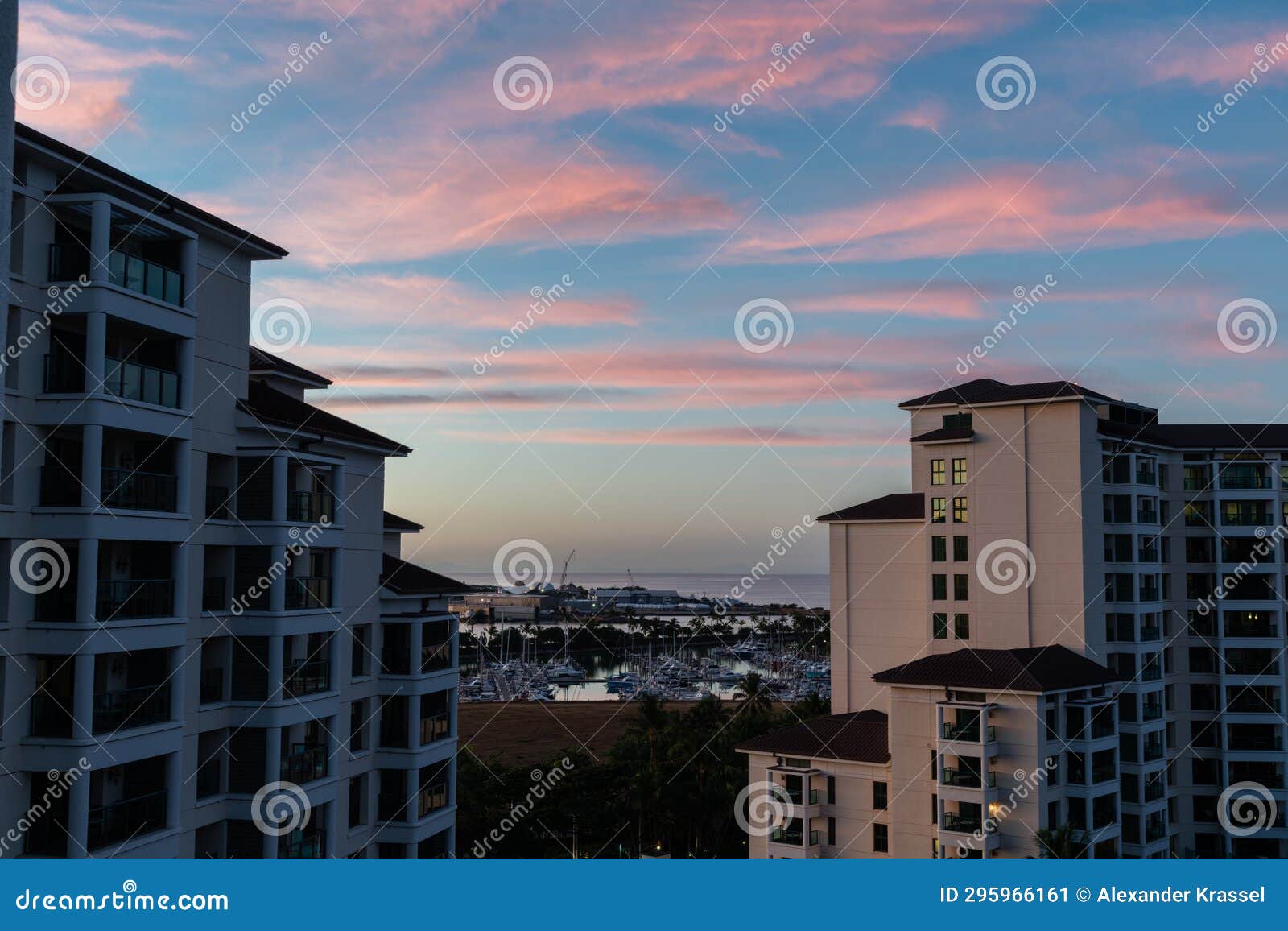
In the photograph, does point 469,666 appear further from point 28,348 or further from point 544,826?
point 28,348

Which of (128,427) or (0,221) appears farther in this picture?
(128,427)

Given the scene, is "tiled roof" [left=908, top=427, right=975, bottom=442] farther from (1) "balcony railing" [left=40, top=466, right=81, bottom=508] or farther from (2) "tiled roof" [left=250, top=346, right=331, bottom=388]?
(1) "balcony railing" [left=40, top=466, right=81, bottom=508]

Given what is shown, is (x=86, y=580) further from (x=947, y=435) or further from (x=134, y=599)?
(x=947, y=435)

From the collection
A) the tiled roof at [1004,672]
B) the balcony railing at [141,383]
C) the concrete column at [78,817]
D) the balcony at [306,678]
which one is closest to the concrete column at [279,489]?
the balcony railing at [141,383]

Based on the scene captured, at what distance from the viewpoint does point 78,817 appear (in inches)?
572

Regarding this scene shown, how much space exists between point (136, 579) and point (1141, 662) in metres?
35.1

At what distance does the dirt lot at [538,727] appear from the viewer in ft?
226

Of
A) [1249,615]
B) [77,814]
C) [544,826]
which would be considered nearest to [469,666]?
[544,826]

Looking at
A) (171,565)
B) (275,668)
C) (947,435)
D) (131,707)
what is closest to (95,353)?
(171,565)

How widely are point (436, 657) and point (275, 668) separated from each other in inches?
243

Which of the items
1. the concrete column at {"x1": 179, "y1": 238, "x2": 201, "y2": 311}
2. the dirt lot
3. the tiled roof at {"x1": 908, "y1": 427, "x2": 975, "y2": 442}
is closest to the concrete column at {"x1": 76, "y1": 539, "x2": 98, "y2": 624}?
the concrete column at {"x1": 179, "y1": 238, "x2": 201, "y2": 311}

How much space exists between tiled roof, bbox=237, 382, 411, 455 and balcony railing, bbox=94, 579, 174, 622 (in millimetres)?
3922

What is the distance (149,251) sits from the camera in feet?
57.8

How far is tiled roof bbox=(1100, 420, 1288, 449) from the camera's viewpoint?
44531mm
